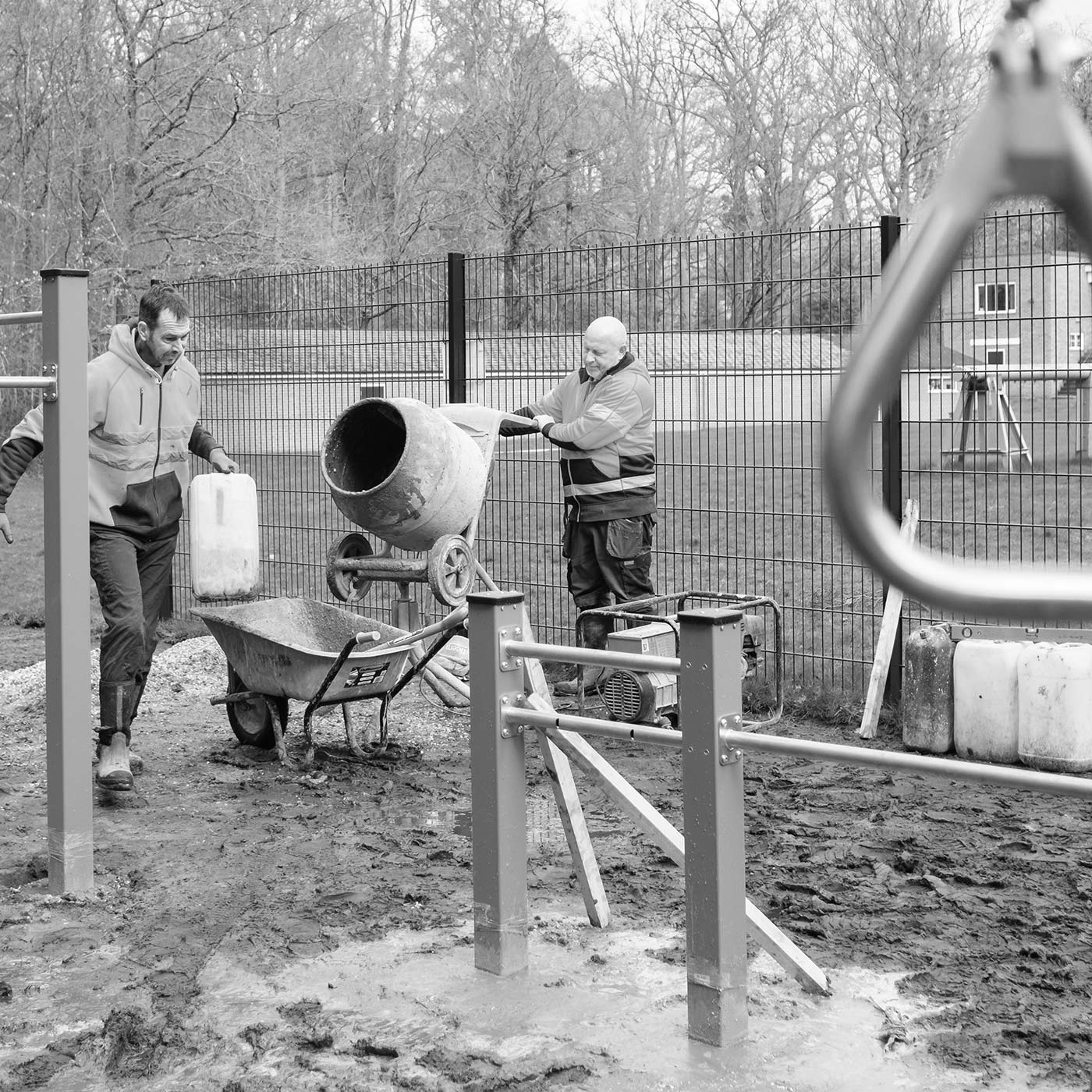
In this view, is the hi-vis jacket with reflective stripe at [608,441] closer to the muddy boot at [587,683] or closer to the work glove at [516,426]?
the work glove at [516,426]

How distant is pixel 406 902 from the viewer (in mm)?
4477

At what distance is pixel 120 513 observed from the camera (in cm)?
583

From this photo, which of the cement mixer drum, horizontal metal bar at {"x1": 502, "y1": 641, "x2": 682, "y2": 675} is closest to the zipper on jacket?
the cement mixer drum

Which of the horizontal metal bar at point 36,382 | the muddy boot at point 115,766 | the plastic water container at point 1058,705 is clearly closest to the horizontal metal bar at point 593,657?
the horizontal metal bar at point 36,382

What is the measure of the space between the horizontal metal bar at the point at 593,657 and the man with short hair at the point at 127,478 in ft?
8.46

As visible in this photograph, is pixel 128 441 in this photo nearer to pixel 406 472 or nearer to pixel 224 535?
pixel 406 472

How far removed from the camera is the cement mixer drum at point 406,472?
5809 mm

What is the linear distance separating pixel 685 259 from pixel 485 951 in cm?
466

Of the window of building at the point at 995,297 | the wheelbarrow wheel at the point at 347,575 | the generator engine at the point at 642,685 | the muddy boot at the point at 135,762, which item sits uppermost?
the window of building at the point at 995,297

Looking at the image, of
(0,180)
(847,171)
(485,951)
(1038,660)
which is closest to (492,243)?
(847,171)

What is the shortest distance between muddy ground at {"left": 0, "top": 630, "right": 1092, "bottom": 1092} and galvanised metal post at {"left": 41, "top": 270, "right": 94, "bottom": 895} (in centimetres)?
23

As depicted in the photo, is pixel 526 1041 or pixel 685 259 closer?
pixel 526 1041

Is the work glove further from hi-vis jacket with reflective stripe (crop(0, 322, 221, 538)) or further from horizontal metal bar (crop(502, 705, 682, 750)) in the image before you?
horizontal metal bar (crop(502, 705, 682, 750))

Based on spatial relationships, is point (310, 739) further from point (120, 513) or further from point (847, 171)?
point (847, 171)
